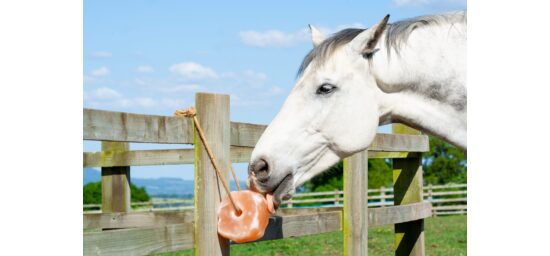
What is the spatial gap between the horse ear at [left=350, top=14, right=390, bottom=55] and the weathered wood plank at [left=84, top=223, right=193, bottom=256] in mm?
1139

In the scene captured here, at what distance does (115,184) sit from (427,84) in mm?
2752

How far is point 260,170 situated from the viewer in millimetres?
3049

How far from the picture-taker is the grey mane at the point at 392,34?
3.20m

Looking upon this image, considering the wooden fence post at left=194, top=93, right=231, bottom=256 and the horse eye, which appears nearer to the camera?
the wooden fence post at left=194, top=93, right=231, bottom=256

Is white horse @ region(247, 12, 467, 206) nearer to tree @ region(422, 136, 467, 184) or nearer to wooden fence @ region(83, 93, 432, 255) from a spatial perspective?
wooden fence @ region(83, 93, 432, 255)

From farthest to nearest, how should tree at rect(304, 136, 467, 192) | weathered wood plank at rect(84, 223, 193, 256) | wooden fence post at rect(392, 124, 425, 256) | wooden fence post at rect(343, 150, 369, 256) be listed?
tree at rect(304, 136, 467, 192)
wooden fence post at rect(392, 124, 425, 256)
wooden fence post at rect(343, 150, 369, 256)
weathered wood plank at rect(84, 223, 193, 256)

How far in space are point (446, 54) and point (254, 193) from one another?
1.12 metres

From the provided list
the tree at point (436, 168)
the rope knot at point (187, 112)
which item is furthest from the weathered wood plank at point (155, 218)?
the tree at point (436, 168)

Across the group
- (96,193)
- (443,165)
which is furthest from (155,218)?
(443,165)

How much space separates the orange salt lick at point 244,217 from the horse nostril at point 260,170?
0.09m

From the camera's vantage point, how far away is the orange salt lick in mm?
3025

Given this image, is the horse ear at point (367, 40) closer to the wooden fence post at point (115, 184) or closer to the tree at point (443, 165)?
the wooden fence post at point (115, 184)

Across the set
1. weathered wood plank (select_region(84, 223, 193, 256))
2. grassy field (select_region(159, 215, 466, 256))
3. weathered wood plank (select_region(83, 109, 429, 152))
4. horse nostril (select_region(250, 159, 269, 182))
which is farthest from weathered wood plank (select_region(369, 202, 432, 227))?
grassy field (select_region(159, 215, 466, 256))
